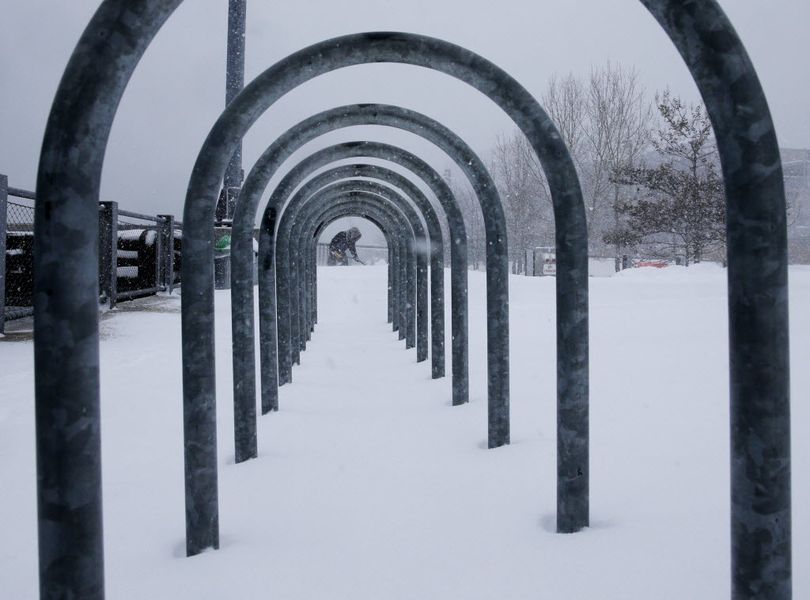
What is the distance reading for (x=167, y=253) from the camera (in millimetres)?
11305

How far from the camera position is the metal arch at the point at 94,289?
84cm

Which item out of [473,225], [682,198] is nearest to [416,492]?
[682,198]

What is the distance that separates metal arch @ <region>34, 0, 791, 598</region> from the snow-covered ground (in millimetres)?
531

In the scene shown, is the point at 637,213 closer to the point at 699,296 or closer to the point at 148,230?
the point at 699,296

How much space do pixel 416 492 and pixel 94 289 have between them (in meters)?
1.30

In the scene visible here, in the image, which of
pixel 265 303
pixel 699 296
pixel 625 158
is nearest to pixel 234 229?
pixel 265 303

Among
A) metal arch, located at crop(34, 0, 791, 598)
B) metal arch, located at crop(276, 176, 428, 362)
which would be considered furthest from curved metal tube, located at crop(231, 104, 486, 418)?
metal arch, located at crop(276, 176, 428, 362)

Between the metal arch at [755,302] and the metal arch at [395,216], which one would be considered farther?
the metal arch at [395,216]

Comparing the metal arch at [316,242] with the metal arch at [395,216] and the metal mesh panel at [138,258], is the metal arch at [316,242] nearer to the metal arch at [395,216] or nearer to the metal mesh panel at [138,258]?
the metal arch at [395,216]

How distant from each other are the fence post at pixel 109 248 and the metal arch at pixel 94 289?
806cm

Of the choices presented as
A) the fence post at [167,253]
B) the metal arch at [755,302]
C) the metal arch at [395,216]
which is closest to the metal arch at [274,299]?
the metal arch at [395,216]

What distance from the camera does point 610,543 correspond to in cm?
149

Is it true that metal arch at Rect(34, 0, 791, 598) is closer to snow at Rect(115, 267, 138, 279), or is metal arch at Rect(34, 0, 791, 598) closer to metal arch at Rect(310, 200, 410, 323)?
metal arch at Rect(310, 200, 410, 323)

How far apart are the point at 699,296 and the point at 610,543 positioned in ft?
25.6
